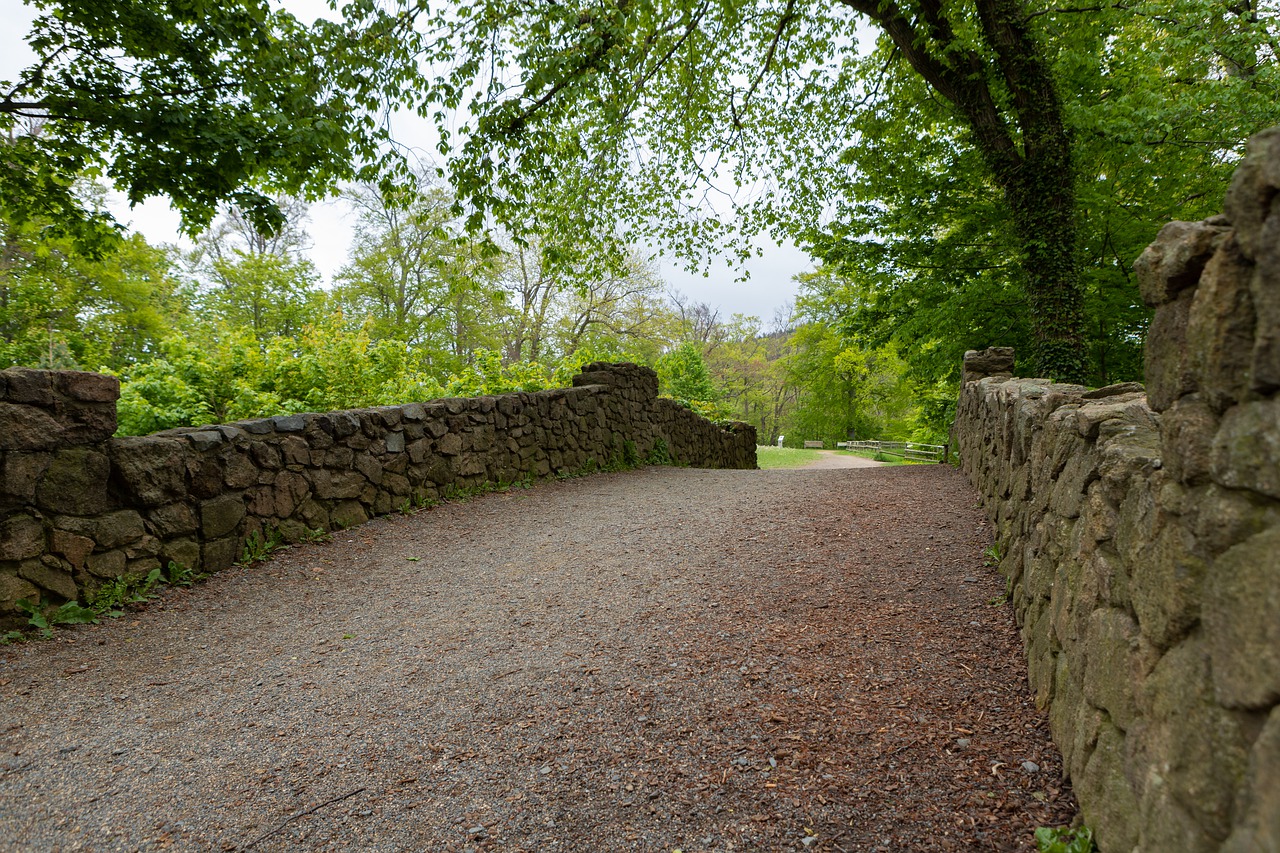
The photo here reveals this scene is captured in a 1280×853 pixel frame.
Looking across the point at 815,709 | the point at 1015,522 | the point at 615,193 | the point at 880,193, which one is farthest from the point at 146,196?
the point at 880,193

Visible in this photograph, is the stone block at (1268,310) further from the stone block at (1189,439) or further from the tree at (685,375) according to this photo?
the tree at (685,375)

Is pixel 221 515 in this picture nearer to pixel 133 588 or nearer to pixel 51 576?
pixel 133 588

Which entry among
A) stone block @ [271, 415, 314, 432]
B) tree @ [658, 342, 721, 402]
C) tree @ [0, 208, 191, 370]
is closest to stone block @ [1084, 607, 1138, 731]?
stone block @ [271, 415, 314, 432]

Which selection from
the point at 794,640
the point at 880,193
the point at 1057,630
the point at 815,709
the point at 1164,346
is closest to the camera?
the point at 1164,346

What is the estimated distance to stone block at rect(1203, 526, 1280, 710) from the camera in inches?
42.3

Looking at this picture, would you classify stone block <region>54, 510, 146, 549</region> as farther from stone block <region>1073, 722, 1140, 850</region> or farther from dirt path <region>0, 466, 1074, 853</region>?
stone block <region>1073, 722, 1140, 850</region>

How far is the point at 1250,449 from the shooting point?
117cm

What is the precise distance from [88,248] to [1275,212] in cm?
978

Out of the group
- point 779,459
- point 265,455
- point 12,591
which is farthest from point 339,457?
point 779,459

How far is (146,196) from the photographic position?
6.56 m

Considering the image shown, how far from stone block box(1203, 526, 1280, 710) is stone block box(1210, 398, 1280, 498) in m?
0.09

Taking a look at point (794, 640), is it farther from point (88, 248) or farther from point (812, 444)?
point (812, 444)

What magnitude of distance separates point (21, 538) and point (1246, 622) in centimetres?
523

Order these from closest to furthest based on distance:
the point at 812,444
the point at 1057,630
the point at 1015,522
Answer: the point at 1057,630
the point at 1015,522
the point at 812,444
